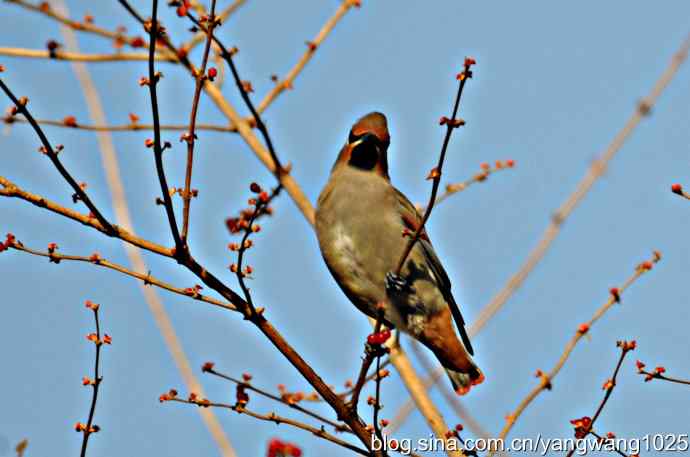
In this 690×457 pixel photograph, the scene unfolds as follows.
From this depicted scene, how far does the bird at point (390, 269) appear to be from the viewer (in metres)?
5.94

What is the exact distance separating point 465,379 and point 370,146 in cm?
168

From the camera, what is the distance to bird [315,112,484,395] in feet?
19.5

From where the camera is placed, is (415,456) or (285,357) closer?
(285,357)

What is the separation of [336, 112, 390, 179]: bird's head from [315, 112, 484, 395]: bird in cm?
28

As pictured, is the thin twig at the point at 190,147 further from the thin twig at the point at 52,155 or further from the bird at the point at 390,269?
the bird at the point at 390,269

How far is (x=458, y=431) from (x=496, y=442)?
0.33 m

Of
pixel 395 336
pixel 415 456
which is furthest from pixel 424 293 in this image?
pixel 415 456

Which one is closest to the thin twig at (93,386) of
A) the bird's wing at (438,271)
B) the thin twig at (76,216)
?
the thin twig at (76,216)

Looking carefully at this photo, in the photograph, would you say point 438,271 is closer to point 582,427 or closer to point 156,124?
point 582,427

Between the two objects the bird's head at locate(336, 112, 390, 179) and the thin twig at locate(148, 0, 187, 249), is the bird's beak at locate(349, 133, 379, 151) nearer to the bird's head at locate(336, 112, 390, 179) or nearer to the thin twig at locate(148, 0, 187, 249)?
the bird's head at locate(336, 112, 390, 179)

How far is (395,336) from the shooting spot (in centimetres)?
580

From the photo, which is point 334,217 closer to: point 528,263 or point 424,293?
point 424,293

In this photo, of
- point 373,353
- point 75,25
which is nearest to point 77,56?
point 75,25

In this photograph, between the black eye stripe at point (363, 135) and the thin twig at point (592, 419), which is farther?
the black eye stripe at point (363, 135)
